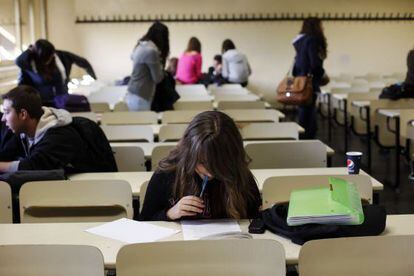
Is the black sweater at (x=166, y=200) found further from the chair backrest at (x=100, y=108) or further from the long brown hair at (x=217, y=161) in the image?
the chair backrest at (x=100, y=108)

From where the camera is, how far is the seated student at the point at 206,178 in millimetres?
2279

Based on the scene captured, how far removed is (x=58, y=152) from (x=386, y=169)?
392cm

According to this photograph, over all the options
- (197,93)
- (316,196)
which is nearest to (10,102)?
(316,196)

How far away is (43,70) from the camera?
531cm

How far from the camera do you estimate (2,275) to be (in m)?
1.78

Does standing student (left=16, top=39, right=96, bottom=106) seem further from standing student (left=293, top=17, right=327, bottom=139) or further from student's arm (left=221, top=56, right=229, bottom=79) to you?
student's arm (left=221, top=56, right=229, bottom=79)

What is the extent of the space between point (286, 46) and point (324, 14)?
921 mm

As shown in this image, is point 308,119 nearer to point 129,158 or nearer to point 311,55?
point 311,55

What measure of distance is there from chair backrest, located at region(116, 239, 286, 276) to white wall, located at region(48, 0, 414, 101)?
927cm

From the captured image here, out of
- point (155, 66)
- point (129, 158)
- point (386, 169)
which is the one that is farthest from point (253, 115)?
point (129, 158)

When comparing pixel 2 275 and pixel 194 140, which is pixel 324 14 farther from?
pixel 2 275

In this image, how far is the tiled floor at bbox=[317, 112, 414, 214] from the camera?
4832 millimetres

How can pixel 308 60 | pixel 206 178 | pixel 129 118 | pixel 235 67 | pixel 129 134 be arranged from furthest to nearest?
pixel 235 67, pixel 308 60, pixel 129 118, pixel 129 134, pixel 206 178

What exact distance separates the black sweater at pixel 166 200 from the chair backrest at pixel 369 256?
679mm
